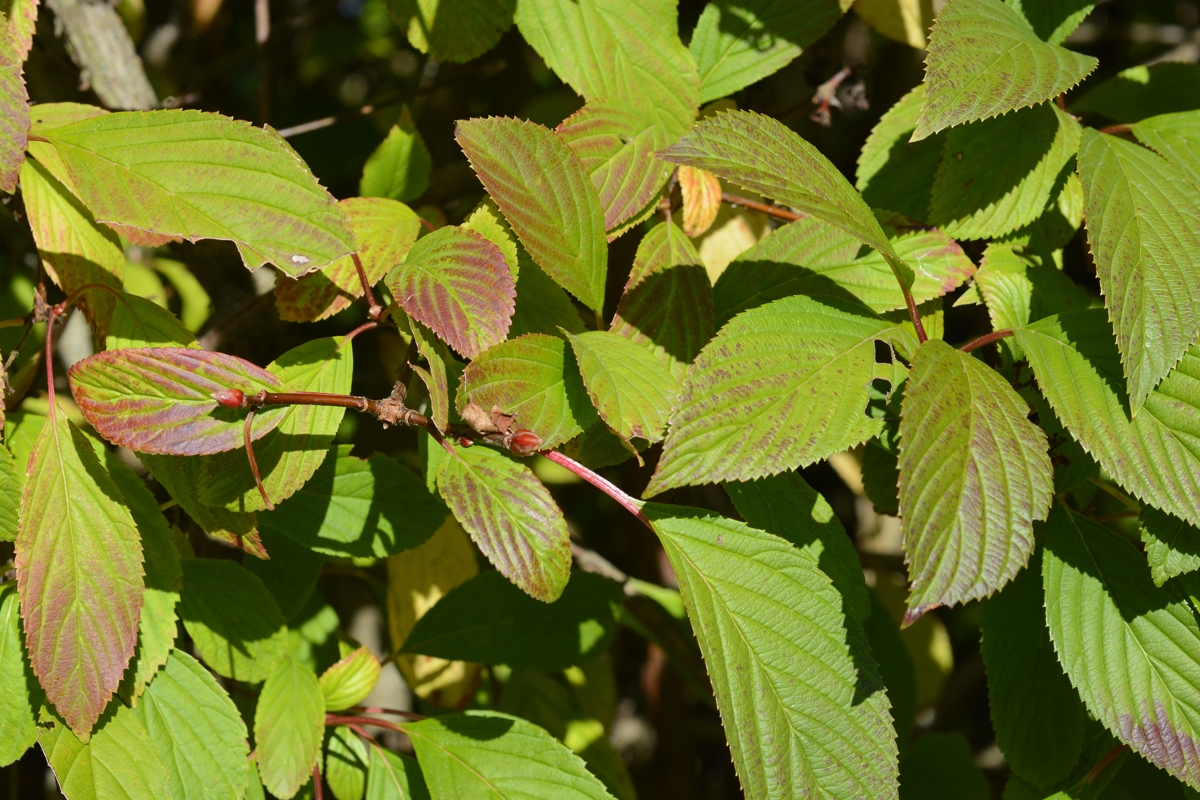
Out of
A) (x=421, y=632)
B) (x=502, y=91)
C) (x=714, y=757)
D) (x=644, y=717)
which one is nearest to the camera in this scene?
(x=421, y=632)

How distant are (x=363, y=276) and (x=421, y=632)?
20.8 inches

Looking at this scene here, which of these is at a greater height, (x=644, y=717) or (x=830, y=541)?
(x=830, y=541)

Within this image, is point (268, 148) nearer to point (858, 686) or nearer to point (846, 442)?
point (846, 442)

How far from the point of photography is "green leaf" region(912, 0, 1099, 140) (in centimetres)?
78

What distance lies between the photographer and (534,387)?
0.78 meters

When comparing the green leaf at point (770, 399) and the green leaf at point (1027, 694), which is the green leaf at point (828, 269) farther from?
the green leaf at point (1027, 694)

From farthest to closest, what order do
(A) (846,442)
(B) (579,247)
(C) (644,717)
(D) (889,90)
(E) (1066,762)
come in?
(C) (644,717), (D) (889,90), (E) (1066,762), (B) (579,247), (A) (846,442)

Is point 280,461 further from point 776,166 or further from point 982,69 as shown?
point 982,69

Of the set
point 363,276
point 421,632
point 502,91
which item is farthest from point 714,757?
point 363,276

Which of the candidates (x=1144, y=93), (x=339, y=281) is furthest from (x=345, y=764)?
(x=1144, y=93)

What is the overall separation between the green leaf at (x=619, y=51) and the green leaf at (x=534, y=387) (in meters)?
0.33

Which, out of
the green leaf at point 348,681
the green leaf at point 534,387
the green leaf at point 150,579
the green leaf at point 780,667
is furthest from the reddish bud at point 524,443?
the green leaf at point 348,681

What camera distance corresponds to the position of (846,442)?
73 cm

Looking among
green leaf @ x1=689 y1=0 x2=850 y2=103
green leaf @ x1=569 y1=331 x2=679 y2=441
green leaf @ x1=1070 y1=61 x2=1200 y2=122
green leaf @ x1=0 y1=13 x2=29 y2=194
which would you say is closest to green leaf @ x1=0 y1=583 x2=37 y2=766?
green leaf @ x1=0 y1=13 x2=29 y2=194
